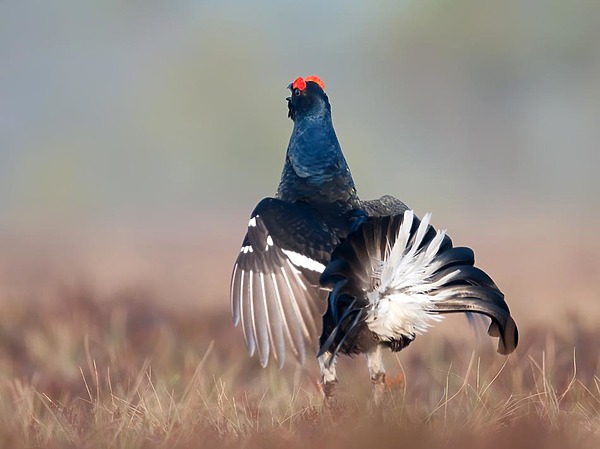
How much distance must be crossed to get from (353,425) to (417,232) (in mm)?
864

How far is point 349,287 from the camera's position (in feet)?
11.0

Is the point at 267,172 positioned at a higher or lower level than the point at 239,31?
lower

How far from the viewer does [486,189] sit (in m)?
21.2

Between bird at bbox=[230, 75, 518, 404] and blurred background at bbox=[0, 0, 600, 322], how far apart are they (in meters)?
12.1

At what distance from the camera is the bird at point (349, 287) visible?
3.31 m


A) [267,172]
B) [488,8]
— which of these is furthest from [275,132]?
[488,8]

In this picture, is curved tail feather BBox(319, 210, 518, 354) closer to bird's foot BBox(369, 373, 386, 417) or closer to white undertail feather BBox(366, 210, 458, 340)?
white undertail feather BBox(366, 210, 458, 340)

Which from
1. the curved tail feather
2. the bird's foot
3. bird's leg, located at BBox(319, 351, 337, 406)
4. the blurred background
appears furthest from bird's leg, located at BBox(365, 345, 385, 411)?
the blurred background

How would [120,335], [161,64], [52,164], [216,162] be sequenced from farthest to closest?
[161,64]
[216,162]
[52,164]
[120,335]

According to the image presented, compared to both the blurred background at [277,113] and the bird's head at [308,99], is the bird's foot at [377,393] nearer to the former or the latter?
the bird's head at [308,99]

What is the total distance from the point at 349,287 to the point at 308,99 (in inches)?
44.6

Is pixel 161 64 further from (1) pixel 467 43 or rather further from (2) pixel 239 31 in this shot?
(1) pixel 467 43

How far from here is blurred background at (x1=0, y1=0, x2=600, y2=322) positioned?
2098cm

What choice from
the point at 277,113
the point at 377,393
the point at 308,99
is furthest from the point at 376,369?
the point at 277,113
